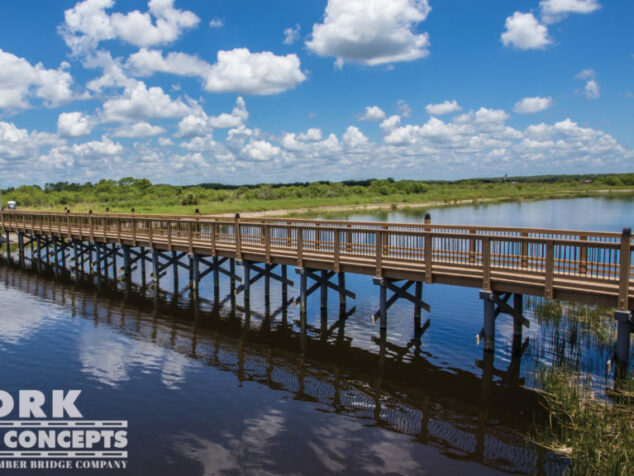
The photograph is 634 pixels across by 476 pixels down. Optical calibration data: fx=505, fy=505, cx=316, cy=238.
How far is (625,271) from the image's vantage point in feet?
39.0

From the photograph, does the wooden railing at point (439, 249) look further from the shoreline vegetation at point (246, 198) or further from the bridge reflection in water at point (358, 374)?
the shoreline vegetation at point (246, 198)

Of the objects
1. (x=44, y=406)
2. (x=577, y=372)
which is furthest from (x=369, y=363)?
(x=44, y=406)

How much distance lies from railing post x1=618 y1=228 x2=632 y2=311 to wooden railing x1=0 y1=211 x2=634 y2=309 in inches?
0.8

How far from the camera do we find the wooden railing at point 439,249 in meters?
13.1

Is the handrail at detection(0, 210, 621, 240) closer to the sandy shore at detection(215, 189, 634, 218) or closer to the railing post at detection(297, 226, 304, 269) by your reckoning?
the railing post at detection(297, 226, 304, 269)

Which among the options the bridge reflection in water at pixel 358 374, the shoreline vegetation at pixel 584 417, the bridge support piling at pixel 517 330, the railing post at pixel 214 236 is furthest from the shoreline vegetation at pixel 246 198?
the shoreline vegetation at pixel 584 417

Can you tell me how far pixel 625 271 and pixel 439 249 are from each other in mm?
5647

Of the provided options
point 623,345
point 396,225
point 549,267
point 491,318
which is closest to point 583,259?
point 549,267

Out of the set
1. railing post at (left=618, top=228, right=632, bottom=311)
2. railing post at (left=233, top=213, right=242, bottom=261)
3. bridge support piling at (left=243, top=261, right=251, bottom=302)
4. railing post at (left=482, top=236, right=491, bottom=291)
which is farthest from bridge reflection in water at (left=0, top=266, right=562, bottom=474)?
railing post at (left=618, top=228, right=632, bottom=311)

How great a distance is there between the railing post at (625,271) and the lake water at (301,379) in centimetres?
197

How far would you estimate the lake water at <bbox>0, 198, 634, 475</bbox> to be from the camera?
966 cm

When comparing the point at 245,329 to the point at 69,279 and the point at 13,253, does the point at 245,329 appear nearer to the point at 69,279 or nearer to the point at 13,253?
the point at 69,279

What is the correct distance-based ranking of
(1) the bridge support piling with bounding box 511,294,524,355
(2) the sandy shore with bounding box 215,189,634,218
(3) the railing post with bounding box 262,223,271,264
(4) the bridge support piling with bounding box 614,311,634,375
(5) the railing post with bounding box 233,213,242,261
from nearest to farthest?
Answer: (4) the bridge support piling with bounding box 614,311,634,375 → (1) the bridge support piling with bounding box 511,294,524,355 → (3) the railing post with bounding box 262,223,271,264 → (5) the railing post with bounding box 233,213,242,261 → (2) the sandy shore with bounding box 215,189,634,218

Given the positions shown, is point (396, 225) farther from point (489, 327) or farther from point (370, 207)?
point (370, 207)
